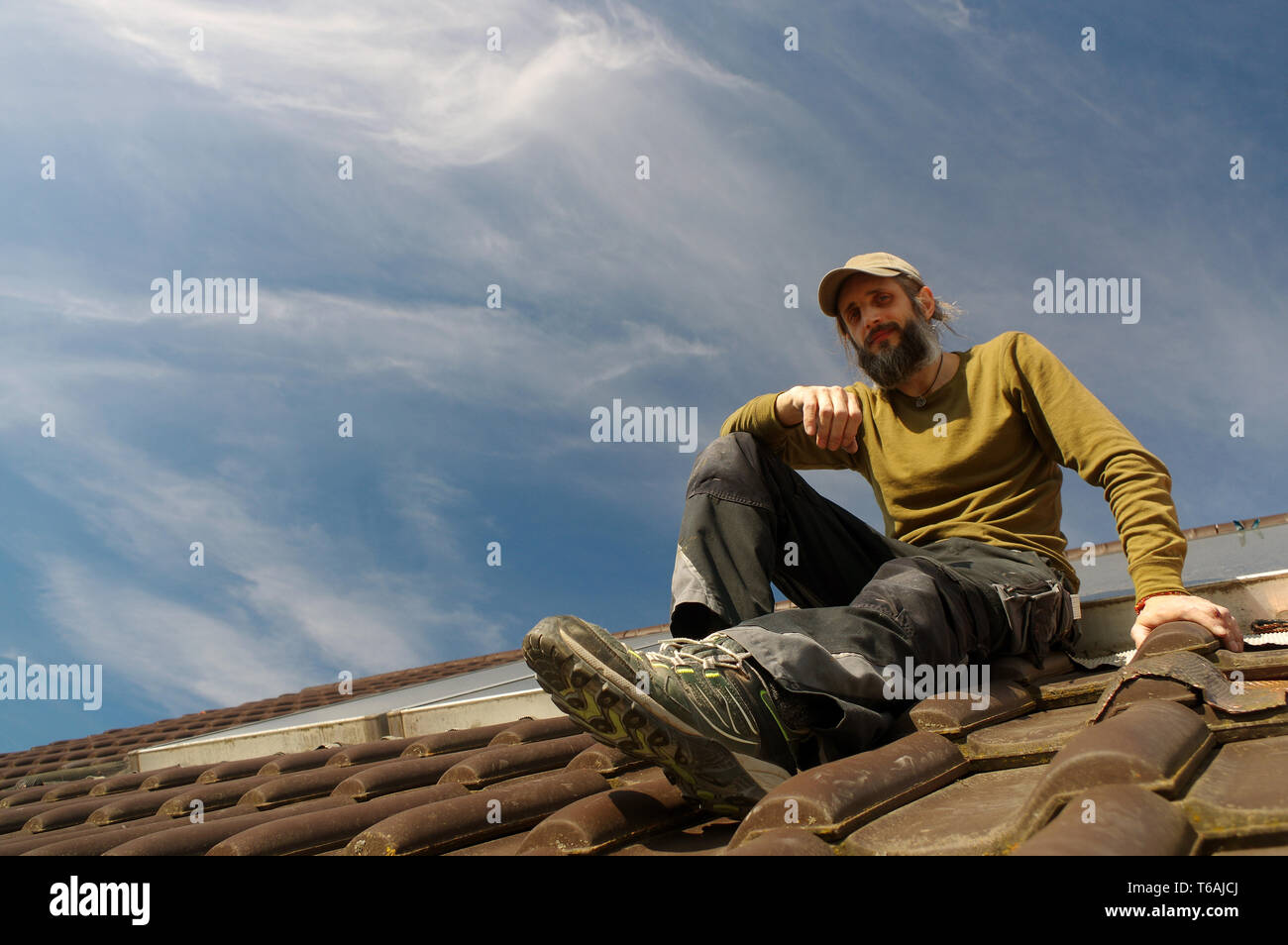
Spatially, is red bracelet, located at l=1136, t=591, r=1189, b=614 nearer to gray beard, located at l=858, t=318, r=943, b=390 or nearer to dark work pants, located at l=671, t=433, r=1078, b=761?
dark work pants, located at l=671, t=433, r=1078, b=761

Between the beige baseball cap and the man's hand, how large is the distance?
4.35 ft

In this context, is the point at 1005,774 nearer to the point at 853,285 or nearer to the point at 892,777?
the point at 892,777

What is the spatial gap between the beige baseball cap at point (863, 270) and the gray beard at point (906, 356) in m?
0.19

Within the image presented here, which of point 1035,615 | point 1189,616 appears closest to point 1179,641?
point 1189,616

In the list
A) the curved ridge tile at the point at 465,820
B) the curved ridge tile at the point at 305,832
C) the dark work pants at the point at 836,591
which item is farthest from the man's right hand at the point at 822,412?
the curved ridge tile at the point at 305,832

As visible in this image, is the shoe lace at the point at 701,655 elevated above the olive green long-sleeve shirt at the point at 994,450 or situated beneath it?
situated beneath

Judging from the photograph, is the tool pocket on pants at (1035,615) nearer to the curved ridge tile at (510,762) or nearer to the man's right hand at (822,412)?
the man's right hand at (822,412)

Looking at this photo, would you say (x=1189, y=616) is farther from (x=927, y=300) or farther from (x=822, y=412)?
(x=927, y=300)

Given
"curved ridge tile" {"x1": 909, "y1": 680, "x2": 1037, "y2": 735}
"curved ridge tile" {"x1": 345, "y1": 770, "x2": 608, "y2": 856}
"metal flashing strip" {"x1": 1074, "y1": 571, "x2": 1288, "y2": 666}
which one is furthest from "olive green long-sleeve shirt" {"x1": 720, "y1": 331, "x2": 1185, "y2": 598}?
"curved ridge tile" {"x1": 345, "y1": 770, "x2": 608, "y2": 856}

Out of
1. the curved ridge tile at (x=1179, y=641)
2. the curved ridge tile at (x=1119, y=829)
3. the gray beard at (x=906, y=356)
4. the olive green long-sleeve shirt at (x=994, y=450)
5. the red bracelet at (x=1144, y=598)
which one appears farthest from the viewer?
the gray beard at (x=906, y=356)

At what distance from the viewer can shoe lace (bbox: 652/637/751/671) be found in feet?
5.40

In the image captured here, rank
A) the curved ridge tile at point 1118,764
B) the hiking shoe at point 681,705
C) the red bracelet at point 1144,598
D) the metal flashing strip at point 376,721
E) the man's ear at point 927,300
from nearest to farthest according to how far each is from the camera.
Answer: the curved ridge tile at point 1118,764
the hiking shoe at point 681,705
the red bracelet at point 1144,598
the man's ear at point 927,300
the metal flashing strip at point 376,721

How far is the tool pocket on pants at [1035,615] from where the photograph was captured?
7.61 feet

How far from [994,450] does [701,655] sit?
149 centimetres
